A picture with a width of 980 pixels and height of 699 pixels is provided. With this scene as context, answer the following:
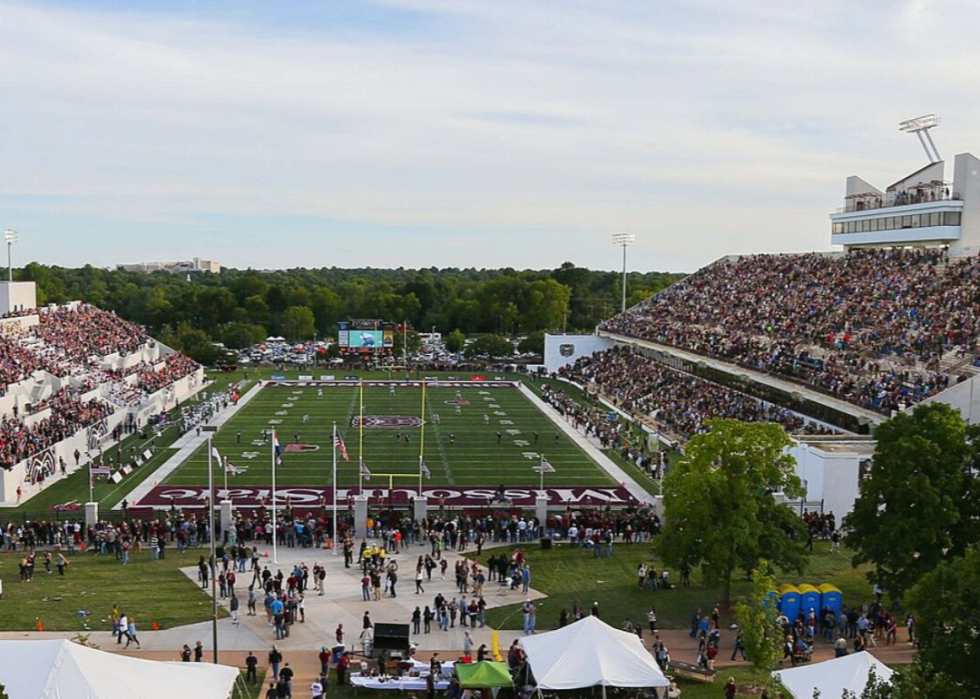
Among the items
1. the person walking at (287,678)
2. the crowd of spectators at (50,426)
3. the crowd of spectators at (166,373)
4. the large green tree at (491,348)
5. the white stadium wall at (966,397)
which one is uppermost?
the white stadium wall at (966,397)

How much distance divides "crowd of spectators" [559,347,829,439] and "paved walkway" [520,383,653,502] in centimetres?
388

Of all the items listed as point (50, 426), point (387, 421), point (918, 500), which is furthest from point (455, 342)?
point (918, 500)

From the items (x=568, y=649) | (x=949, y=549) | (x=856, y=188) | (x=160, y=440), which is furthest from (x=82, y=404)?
(x=856, y=188)

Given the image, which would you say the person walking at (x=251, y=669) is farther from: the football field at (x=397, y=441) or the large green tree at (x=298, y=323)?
the large green tree at (x=298, y=323)

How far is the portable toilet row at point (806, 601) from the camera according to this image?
21859 mm

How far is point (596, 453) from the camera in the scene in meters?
44.2

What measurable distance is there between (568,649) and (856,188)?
51.6 meters

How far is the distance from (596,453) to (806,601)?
73.6ft

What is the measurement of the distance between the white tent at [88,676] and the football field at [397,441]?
20.9m

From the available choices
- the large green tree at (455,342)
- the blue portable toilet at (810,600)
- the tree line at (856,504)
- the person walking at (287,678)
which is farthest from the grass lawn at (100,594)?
the large green tree at (455,342)

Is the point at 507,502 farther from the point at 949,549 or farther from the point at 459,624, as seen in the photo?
the point at 949,549

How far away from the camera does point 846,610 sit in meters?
22.3

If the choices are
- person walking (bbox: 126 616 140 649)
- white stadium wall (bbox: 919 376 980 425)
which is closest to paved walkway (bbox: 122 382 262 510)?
person walking (bbox: 126 616 140 649)

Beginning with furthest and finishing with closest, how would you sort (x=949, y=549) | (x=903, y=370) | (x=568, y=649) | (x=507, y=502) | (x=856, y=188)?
(x=856, y=188)
(x=903, y=370)
(x=507, y=502)
(x=949, y=549)
(x=568, y=649)
